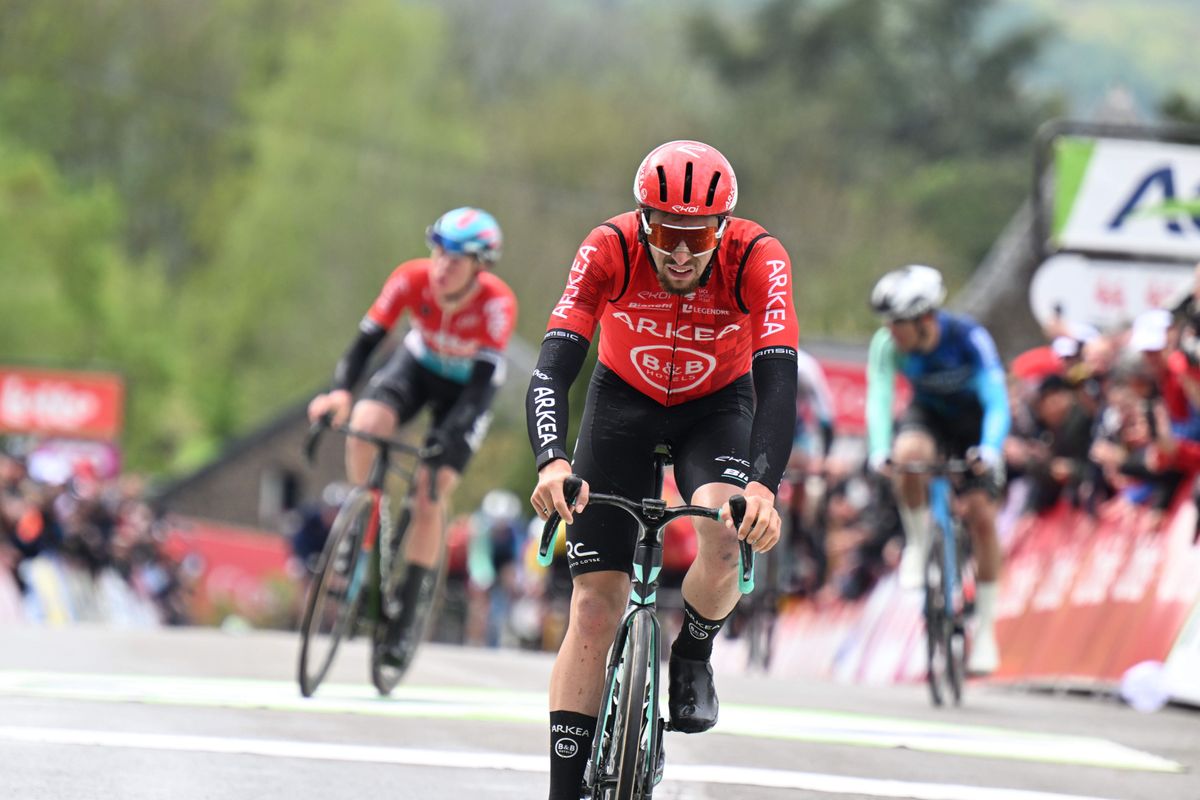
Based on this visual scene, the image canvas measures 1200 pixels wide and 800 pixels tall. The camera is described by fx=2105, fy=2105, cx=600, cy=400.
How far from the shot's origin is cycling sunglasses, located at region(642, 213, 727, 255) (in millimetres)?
6070

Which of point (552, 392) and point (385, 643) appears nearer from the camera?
point (552, 392)

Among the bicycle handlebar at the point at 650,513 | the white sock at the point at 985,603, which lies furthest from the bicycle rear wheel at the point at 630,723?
the white sock at the point at 985,603

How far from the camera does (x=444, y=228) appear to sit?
10055 millimetres

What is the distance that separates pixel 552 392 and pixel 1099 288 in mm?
10659

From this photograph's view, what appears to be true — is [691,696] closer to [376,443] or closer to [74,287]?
[376,443]

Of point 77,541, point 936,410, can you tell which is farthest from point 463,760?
point 77,541

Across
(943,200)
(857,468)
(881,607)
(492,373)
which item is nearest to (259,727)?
(492,373)

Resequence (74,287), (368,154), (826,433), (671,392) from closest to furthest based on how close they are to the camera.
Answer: (671,392) → (826,433) → (368,154) → (74,287)

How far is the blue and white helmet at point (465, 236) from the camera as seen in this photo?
10047 mm

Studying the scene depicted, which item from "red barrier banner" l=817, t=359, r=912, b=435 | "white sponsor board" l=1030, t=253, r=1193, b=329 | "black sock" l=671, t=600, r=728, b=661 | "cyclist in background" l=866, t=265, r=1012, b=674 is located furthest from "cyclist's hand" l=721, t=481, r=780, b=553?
"red barrier banner" l=817, t=359, r=912, b=435

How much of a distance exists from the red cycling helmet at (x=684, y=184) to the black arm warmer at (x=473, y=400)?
4218mm

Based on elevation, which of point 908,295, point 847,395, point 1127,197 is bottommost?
point 908,295

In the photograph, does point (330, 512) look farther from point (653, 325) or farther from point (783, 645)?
point (653, 325)

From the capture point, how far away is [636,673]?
5699 millimetres
